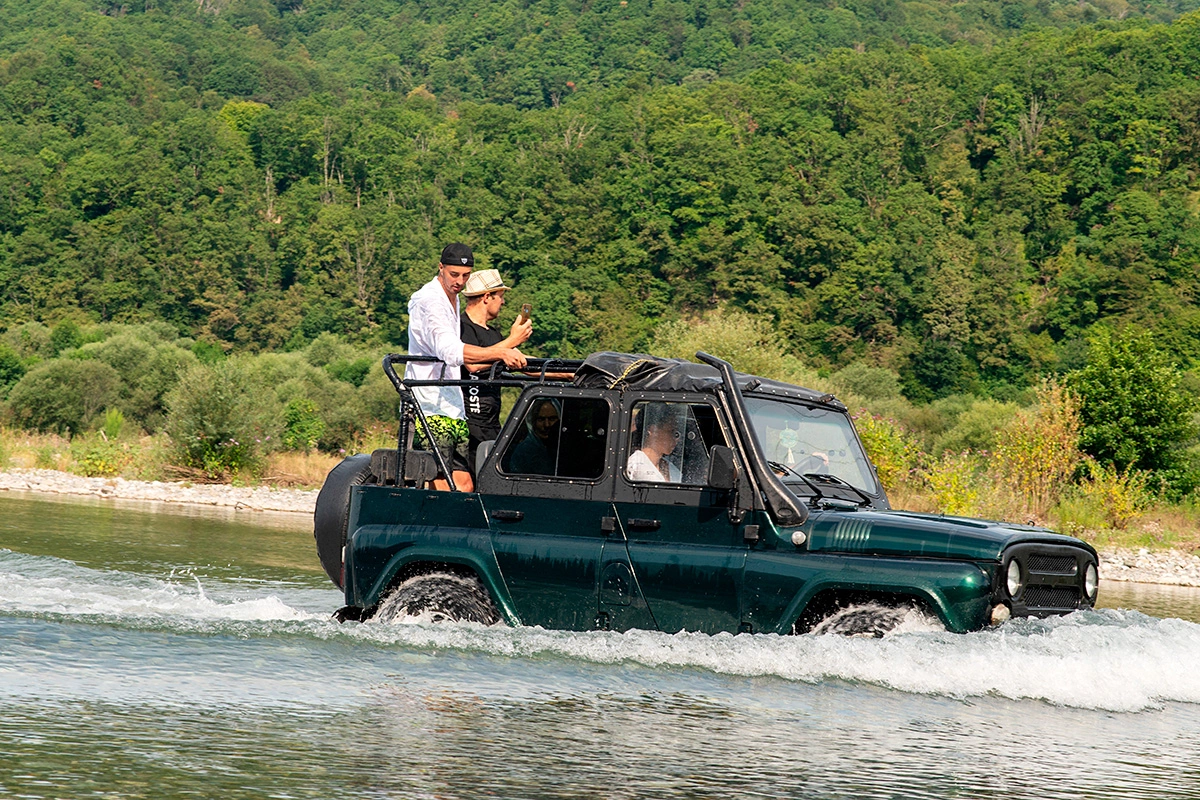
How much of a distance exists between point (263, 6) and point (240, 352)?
344 feet

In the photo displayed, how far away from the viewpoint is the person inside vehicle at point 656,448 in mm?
8445

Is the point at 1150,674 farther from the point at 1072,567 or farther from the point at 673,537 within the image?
the point at 673,537

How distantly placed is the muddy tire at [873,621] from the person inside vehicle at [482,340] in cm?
245

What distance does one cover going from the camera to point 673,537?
8305mm

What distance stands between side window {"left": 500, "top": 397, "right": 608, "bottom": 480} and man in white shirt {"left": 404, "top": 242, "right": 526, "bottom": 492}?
0.59 m

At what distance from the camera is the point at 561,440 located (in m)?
8.71

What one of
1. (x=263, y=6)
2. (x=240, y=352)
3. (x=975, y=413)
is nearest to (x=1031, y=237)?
(x=975, y=413)

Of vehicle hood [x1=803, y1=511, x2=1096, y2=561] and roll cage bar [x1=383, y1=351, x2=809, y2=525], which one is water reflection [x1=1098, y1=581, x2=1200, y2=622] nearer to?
vehicle hood [x1=803, y1=511, x2=1096, y2=561]

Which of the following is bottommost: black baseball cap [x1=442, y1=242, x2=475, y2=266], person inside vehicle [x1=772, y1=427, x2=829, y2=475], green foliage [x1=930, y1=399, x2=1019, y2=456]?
person inside vehicle [x1=772, y1=427, x2=829, y2=475]

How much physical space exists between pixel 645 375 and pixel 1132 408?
2416 centimetres

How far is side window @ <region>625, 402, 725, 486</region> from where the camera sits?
841 cm

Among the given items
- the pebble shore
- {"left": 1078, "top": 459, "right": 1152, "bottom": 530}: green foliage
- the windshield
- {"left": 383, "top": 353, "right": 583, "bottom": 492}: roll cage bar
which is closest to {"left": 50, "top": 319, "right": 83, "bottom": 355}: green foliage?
the pebble shore

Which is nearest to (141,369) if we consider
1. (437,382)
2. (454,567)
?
(437,382)

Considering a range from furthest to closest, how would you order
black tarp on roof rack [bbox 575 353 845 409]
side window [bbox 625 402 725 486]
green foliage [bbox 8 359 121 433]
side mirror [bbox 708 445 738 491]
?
green foliage [bbox 8 359 121 433]
black tarp on roof rack [bbox 575 353 845 409]
side window [bbox 625 402 725 486]
side mirror [bbox 708 445 738 491]
